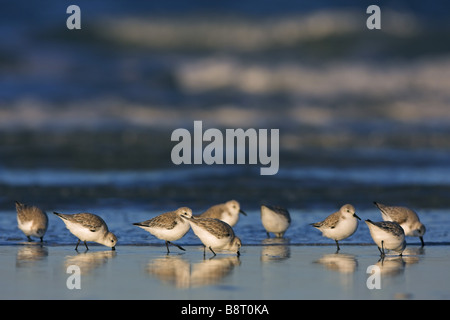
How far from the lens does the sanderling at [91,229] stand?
10.8 meters

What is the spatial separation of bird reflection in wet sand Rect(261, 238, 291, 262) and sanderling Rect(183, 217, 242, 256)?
1.33ft

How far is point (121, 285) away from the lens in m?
8.64

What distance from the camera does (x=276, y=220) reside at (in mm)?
12094

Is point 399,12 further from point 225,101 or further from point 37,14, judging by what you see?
point 37,14

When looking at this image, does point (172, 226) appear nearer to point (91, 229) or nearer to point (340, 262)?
point (91, 229)

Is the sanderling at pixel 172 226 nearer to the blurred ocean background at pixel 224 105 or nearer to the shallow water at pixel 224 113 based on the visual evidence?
the shallow water at pixel 224 113

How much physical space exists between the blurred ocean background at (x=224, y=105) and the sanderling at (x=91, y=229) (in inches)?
37.3

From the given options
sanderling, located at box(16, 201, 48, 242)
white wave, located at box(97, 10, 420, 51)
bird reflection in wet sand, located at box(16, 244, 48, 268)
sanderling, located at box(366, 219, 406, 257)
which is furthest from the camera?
white wave, located at box(97, 10, 420, 51)

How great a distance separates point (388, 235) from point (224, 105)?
1773 centimetres

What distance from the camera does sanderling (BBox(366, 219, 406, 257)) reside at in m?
10.4

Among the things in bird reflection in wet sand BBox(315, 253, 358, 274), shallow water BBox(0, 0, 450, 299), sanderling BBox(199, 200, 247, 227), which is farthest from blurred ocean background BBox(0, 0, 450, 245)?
bird reflection in wet sand BBox(315, 253, 358, 274)

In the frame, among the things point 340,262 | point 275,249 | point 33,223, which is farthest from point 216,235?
point 33,223

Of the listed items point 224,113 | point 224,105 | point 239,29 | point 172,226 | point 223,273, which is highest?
point 239,29

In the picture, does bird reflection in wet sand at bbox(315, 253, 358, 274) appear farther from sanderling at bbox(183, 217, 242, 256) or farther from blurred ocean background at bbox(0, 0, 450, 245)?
blurred ocean background at bbox(0, 0, 450, 245)
